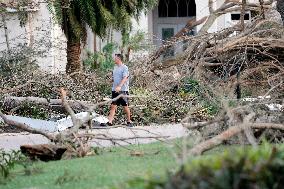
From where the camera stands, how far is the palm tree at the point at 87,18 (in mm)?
24062

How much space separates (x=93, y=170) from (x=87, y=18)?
16274 millimetres

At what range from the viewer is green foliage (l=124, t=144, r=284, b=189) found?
4.47m

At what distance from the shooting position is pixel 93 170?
832 cm

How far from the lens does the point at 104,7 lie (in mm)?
24406

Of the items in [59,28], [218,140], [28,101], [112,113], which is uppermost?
[59,28]

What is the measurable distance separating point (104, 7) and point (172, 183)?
20.1 meters

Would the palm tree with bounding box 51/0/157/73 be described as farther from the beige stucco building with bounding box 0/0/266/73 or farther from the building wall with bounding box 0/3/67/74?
the building wall with bounding box 0/3/67/74

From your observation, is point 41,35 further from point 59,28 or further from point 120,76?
point 120,76

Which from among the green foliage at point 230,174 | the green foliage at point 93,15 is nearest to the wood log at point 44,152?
the green foliage at point 230,174

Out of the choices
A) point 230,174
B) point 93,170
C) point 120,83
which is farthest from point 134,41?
point 230,174

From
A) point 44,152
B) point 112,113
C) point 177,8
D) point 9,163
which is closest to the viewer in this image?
point 9,163

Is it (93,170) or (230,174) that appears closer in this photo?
(230,174)

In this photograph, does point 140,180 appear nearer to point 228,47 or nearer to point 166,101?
point 228,47

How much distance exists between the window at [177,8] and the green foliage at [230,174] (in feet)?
106
